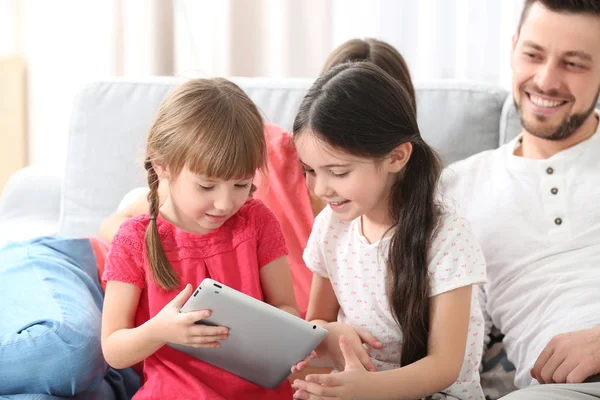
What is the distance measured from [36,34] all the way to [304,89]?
1.34 meters

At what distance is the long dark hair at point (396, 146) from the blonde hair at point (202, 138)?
0.09 metres

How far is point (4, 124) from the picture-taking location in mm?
3035

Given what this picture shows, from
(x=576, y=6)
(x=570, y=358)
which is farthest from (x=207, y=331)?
(x=576, y=6)

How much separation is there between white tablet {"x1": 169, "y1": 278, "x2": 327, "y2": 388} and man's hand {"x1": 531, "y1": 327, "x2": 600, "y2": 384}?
0.48 meters

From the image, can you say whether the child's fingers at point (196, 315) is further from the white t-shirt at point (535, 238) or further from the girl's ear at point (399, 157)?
the white t-shirt at point (535, 238)

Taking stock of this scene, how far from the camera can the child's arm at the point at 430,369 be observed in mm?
1368

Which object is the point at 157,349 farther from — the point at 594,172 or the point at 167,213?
the point at 594,172

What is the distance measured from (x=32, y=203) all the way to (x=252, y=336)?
1213 millimetres

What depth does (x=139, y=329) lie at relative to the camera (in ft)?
4.55

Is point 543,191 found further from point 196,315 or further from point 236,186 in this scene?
point 196,315

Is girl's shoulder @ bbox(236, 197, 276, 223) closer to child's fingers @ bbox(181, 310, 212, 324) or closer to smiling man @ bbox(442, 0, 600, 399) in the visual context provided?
child's fingers @ bbox(181, 310, 212, 324)

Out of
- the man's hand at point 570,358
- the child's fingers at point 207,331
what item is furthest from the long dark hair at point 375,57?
the child's fingers at point 207,331

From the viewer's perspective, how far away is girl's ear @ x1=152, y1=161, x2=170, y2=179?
57.8 inches

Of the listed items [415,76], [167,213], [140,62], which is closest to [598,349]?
[167,213]
